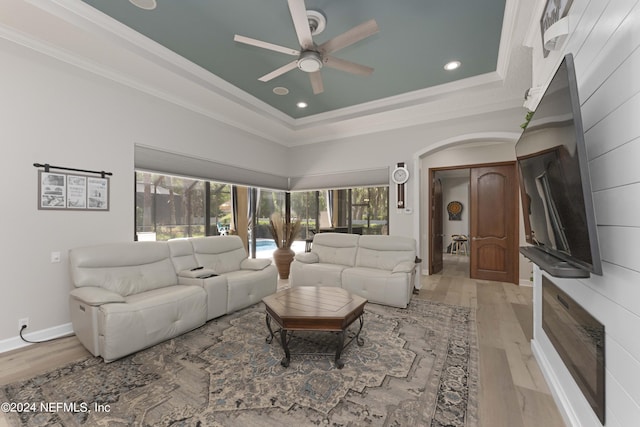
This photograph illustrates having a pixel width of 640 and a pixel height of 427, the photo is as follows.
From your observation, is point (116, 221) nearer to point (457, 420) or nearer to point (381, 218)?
point (457, 420)

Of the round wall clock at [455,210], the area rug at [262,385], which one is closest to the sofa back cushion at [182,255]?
the area rug at [262,385]

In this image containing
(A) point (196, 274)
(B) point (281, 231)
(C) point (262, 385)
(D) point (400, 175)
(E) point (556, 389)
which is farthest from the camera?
(B) point (281, 231)

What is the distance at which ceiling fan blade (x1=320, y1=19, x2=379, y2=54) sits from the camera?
6.80 feet

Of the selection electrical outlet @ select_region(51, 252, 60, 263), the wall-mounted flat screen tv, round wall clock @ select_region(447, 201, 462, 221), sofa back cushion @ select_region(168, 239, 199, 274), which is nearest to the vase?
sofa back cushion @ select_region(168, 239, 199, 274)

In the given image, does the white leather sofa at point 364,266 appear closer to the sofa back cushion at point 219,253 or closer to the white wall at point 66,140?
the sofa back cushion at point 219,253

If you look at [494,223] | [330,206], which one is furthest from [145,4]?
[494,223]

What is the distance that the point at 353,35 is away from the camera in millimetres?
2184

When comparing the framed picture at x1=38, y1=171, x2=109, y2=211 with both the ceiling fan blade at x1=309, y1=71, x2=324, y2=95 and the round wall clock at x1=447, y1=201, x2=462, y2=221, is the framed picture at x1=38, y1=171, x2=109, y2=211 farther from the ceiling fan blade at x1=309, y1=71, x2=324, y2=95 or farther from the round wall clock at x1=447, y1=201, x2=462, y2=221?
the round wall clock at x1=447, y1=201, x2=462, y2=221

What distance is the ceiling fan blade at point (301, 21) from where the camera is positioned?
6.22 ft

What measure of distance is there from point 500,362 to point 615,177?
1.96 meters

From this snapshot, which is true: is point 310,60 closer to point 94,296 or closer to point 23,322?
point 94,296

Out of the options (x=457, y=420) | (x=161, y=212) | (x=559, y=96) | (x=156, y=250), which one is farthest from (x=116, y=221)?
(x=559, y=96)

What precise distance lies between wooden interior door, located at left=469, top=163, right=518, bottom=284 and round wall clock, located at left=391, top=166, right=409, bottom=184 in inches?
68.0

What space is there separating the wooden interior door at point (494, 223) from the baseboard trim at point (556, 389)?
3.14m
